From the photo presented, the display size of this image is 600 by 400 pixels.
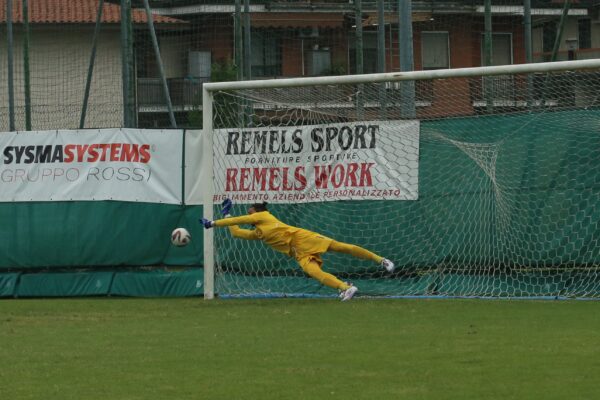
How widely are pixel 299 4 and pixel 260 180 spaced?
892 inches

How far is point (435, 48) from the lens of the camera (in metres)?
39.2

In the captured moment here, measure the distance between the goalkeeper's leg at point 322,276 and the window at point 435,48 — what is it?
23.7 metres

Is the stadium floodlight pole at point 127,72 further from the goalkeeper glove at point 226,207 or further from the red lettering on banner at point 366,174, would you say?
the red lettering on banner at point 366,174

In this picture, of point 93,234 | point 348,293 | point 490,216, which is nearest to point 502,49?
point 93,234

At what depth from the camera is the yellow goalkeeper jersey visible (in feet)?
53.5

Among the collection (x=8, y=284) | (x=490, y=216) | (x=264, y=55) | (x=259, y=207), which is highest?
(x=264, y=55)

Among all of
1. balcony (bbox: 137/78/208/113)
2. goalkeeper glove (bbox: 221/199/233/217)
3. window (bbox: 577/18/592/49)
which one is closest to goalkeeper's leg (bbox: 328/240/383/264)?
goalkeeper glove (bbox: 221/199/233/217)

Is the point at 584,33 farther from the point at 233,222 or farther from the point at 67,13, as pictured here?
the point at 233,222

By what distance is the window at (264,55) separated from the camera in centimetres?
3666

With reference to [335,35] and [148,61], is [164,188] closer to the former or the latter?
[148,61]

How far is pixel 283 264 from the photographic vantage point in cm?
1766

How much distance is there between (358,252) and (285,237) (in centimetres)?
102

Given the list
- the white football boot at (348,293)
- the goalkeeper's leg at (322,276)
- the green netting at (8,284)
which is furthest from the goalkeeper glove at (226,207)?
the green netting at (8,284)

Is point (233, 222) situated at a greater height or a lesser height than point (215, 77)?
lesser
